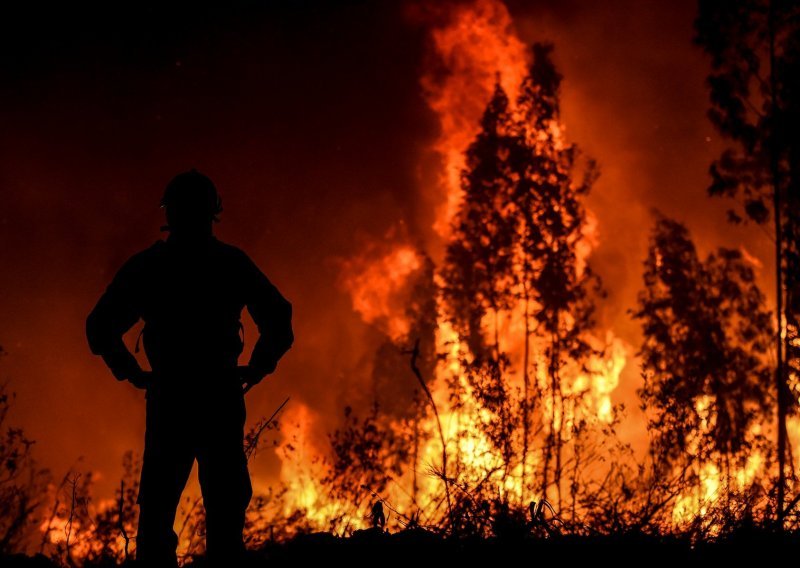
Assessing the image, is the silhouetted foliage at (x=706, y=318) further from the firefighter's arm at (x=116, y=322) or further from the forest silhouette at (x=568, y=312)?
the firefighter's arm at (x=116, y=322)

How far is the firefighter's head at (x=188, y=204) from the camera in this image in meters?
3.44

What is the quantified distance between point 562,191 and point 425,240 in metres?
13.6

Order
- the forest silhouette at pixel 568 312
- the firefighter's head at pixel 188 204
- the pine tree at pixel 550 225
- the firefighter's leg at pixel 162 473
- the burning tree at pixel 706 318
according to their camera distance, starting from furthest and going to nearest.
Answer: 1. the burning tree at pixel 706 318
2. the pine tree at pixel 550 225
3. the forest silhouette at pixel 568 312
4. the firefighter's head at pixel 188 204
5. the firefighter's leg at pixel 162 473

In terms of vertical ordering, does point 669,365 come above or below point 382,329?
below

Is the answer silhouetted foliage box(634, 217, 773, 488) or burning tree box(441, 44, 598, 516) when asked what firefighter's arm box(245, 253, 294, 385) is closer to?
burning tree box(441, 44, 598, 516)

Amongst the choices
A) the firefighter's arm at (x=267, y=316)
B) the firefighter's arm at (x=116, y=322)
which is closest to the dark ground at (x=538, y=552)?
the firefighter's arm at (x=267, y=316)

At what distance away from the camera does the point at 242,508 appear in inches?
132

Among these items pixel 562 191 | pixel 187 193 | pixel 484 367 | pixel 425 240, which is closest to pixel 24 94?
pixel 425 240

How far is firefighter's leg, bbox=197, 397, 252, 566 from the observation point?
3.30 meters

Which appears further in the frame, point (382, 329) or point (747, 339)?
point (382, 329)

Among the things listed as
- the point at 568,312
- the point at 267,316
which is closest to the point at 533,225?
the point at 568,312

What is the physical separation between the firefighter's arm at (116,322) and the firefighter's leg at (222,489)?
53cm

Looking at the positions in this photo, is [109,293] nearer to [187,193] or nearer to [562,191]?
[187,193]

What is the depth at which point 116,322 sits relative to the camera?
11.0 feet
